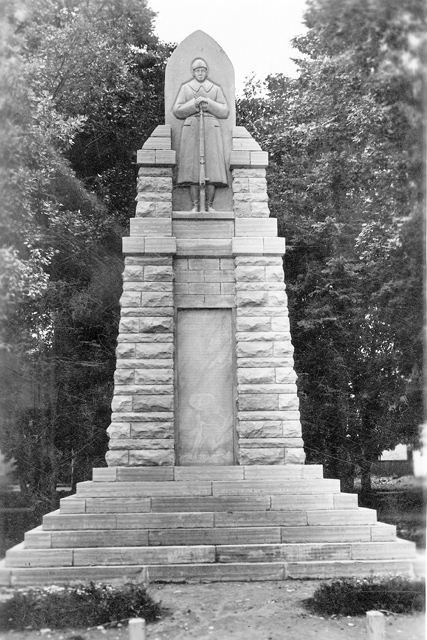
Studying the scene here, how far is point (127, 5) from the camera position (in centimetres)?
888

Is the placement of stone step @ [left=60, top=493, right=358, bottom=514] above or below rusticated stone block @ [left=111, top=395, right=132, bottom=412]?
below

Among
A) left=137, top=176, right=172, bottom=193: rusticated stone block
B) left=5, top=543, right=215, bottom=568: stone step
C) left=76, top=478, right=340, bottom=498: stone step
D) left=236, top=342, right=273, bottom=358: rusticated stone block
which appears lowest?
left=5, top=543, right=215, bottom=568: stone step

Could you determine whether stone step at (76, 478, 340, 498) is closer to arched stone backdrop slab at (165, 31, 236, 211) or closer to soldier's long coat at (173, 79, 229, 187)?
arched stone backdrop slab at (165, 31, 236, 211)

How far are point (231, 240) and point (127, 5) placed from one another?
337 cm

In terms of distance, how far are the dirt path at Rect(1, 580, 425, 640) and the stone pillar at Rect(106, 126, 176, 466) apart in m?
2.25

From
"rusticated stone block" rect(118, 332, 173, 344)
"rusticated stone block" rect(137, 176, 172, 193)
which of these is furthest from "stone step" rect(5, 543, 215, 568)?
"rusticated stone block" rect(137, 176, 172, 193)

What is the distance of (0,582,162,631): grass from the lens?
5.62 meters

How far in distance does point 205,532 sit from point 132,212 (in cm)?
728

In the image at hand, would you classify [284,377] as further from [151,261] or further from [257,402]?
[151,261]

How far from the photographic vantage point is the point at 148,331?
9.02 meters

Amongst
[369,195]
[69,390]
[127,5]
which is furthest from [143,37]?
[69,390]

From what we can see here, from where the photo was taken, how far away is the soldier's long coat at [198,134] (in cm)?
948

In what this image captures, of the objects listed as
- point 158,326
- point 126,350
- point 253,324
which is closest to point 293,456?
point 253,324

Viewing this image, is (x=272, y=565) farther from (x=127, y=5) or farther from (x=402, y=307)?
(x=127, y=5)
